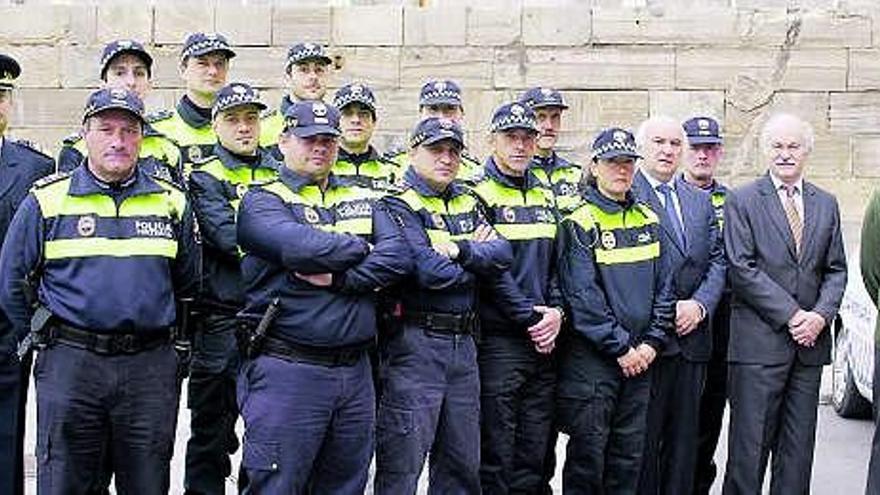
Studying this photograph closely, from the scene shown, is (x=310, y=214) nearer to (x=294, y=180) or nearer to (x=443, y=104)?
(x=294, y=180)

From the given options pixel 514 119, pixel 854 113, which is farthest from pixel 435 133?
pixel 854 113

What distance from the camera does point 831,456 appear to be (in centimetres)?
829

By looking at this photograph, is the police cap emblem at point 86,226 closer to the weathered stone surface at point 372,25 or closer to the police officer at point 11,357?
the police officer at point 11,357

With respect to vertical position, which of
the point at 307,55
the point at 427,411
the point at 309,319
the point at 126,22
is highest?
the point at 126,22

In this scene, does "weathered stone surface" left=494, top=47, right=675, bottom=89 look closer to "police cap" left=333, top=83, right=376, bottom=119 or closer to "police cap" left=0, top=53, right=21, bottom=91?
"police cap" left=333, top=83, right=376, bottom=119

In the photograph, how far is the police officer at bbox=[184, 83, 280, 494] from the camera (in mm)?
5949

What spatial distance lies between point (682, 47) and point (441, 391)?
27.2ft

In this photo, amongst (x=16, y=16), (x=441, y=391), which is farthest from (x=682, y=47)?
(x=441, y=391)

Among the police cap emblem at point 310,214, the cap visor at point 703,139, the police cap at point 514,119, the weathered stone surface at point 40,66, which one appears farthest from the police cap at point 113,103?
the weathered stone surface at point 40,66

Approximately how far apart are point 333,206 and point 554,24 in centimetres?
804

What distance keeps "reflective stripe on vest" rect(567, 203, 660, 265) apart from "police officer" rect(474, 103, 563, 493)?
16 centimetres

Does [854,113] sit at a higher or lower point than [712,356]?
higher

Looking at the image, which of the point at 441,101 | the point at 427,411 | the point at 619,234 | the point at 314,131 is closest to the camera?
the point at 314,131

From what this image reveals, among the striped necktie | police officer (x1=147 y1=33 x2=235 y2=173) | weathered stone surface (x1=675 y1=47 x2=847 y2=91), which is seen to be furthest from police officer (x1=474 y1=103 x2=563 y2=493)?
weathered stone surface (x1=675 y1=47 x2=847 y2=91)
